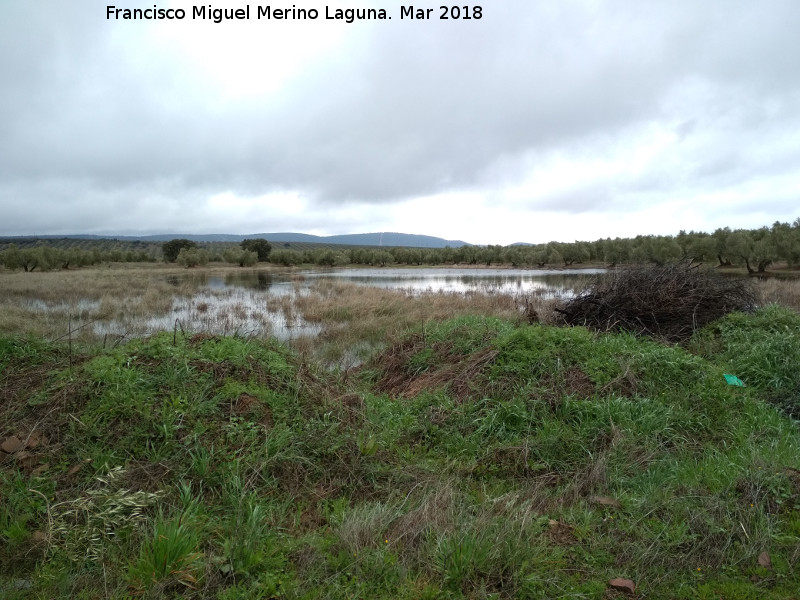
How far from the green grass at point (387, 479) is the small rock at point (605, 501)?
0.02 meters

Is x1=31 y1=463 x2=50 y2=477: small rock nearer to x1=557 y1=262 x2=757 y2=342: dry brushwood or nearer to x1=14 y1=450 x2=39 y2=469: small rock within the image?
x1=14 y1=450 x2=39 y2=469: small rock

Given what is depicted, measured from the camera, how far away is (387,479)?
448 centimetres

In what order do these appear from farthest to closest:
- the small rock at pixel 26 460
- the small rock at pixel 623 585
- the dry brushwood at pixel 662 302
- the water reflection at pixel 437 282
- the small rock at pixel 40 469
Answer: the water reflection at pixel 437 282 < the dry brushwood at pixel 662 302 < the small rock at pixel 26 460 < the small rock at pixel 40 469 < the small rock at pixel 623 585

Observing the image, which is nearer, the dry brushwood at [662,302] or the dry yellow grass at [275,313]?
the dry brushwood at [662,302]

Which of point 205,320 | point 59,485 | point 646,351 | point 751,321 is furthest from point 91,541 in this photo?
point 205,320

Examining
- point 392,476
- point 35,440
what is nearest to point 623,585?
point 392,476

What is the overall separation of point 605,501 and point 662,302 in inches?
331

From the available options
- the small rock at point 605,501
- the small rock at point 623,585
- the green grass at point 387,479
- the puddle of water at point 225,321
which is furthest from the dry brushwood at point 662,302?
the puddle of water at point 225,321

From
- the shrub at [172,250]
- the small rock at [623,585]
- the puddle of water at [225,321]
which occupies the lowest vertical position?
the small rock at [623,585]

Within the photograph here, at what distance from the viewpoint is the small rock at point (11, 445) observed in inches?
159

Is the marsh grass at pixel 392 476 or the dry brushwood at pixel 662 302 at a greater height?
the dry brushwood at pixel 662 302

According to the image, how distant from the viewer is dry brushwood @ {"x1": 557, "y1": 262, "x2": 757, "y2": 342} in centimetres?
1055

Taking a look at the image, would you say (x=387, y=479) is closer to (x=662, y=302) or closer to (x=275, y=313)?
(x=662, y=302)

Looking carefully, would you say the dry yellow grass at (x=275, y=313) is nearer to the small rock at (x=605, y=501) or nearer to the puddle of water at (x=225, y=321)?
the puddle of water at (x=225, y=321)
